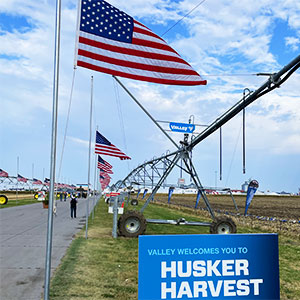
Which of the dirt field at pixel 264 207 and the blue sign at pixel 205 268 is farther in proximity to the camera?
the dirt field at pixel 264 207

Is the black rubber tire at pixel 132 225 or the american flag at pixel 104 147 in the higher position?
the american flag at pixel 104 147

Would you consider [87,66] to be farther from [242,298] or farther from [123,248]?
[123,248]

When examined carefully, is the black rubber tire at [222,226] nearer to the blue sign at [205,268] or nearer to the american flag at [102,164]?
the blue sign at [205,268]

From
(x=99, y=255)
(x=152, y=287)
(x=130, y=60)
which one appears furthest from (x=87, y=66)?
(x=99, y=255)

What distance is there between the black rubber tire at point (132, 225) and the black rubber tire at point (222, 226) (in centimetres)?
277

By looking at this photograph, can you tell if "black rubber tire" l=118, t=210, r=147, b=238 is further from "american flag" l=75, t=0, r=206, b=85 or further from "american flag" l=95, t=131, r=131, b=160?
"american flag" l=75, t=0, r=206, b=85

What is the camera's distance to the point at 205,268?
476 centimetres

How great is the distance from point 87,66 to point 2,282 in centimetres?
504

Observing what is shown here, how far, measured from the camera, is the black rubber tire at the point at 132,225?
1499cm

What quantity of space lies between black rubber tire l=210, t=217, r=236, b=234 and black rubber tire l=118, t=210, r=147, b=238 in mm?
2773

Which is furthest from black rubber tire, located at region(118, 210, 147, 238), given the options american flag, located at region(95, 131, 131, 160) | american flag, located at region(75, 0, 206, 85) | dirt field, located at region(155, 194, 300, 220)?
dirt field, located at region(155, 194, 300, 220)

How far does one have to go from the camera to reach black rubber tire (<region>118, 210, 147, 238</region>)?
14992 mm

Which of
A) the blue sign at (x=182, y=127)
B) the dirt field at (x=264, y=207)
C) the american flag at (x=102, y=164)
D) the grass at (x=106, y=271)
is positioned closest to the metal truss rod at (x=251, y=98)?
the blue sign at (x=182, y=127)

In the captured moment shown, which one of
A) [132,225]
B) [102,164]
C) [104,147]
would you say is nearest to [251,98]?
[132,225]
